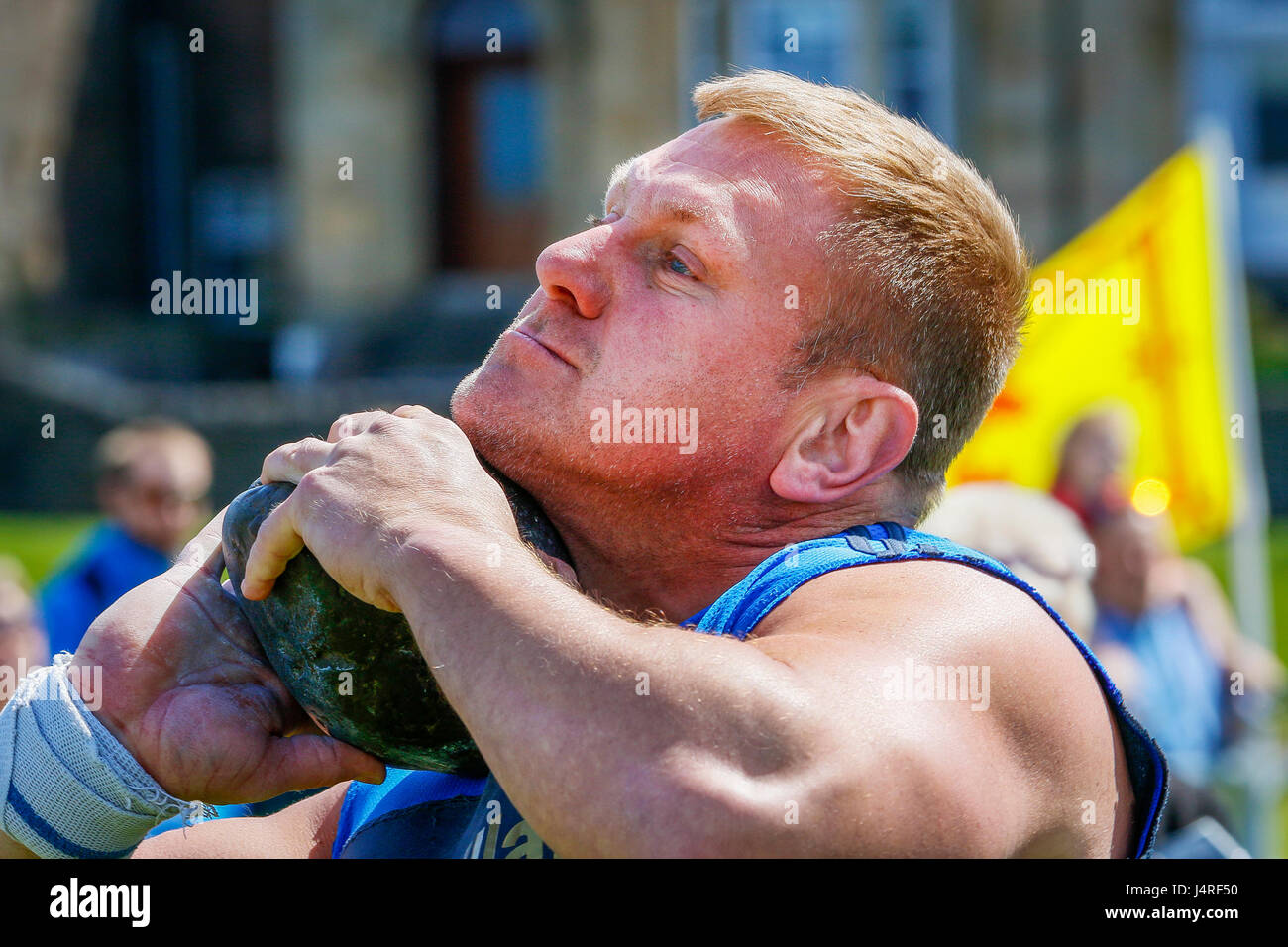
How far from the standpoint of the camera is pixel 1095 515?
6133mm

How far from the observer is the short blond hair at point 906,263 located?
2.00m

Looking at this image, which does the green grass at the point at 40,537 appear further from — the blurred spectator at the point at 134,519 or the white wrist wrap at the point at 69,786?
the white wrist wrap at the point at 69,786

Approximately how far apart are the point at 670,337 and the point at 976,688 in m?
0.66

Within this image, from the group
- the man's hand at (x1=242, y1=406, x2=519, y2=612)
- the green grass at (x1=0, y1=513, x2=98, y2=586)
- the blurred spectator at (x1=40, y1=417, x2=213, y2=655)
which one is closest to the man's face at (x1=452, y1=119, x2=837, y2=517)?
the man's hand at (x1=242, y1=406, x2=519, y2=612)

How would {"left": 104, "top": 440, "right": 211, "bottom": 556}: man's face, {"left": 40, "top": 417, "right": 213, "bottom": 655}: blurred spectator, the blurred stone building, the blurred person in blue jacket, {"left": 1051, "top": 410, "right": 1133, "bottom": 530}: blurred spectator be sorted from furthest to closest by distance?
the blurred stone building < {"left": 104, "top": 440, "right": 211, "bottom": 556}: man's face < {"left": 40, "top": 417, "right": 213, "bottom": 655}: blurred spectator < {"left": 1051, "top": 410, "right": 1133, "bottom": 530}: blurred spectator < the blurred person in blue jacket

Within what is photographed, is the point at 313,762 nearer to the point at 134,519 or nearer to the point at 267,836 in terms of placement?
the point at 267,836

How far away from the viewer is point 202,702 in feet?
6.23

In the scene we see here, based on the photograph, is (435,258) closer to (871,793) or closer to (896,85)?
(896,85)

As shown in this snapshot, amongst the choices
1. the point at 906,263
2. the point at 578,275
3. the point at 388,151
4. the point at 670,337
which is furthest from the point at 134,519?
the point at 388,151

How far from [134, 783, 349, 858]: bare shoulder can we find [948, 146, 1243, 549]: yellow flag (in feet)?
12.9

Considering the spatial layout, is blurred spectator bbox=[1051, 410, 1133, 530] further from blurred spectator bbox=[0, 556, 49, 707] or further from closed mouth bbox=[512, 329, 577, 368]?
closed mouth bbox=[512, 329, 577, 368]

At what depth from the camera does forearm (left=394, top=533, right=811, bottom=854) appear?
4.79 ft

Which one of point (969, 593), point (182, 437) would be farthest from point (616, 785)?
point (182, 437)

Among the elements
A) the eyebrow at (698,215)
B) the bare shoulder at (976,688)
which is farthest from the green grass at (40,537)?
the bare shoulder at (976,688)
